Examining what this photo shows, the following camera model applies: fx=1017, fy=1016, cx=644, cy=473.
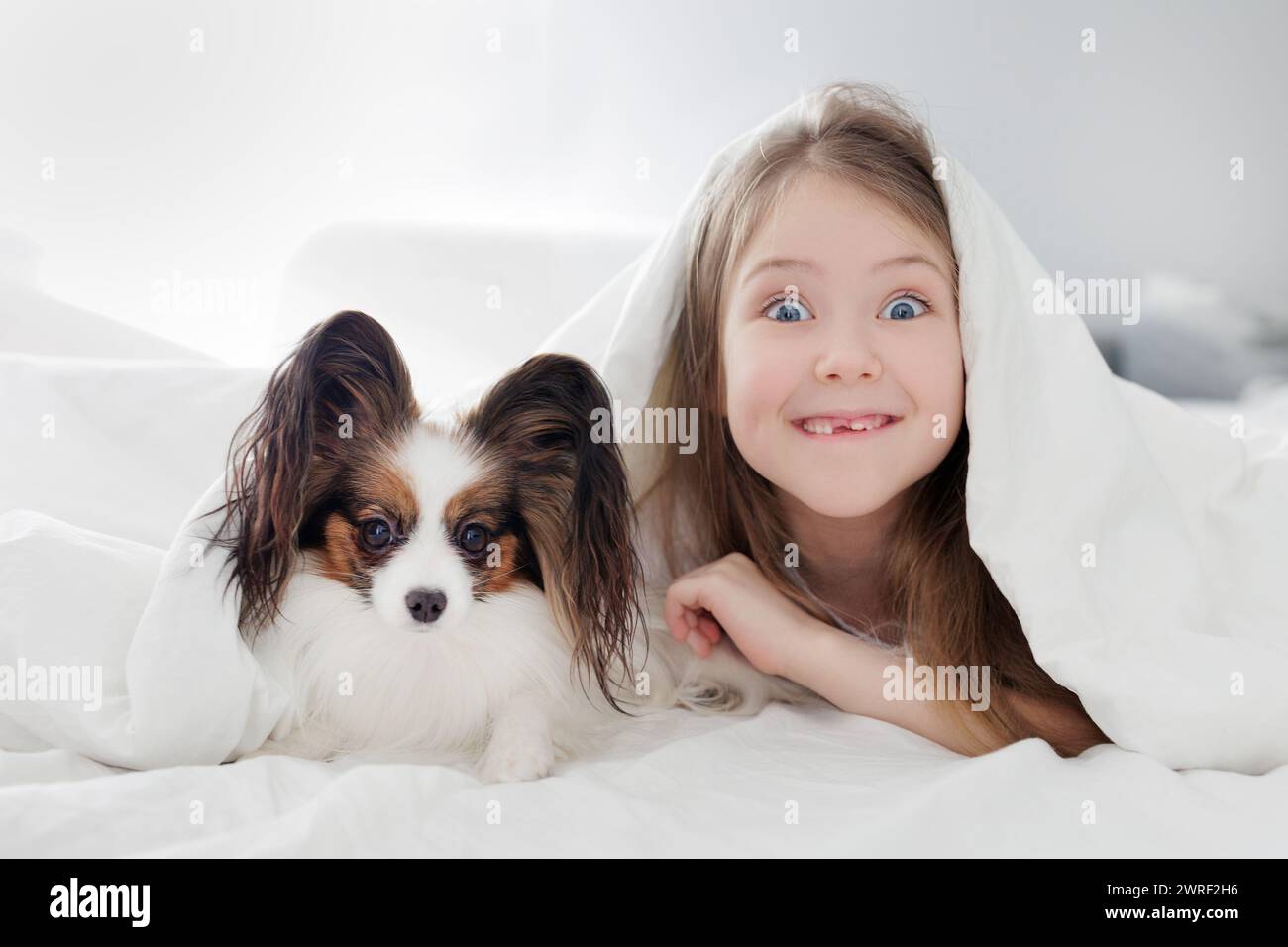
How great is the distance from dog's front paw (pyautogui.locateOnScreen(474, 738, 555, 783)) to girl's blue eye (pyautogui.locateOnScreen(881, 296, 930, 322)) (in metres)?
0.83

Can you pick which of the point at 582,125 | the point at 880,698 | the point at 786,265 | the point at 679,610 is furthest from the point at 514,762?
the point at 582,125

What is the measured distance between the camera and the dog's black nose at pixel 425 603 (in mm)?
1252

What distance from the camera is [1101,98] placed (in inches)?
155

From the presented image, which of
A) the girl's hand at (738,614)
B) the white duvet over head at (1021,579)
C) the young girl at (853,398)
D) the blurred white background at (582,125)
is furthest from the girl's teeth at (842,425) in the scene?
the blurred white background at (582,125)

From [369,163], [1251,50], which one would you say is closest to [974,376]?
[369,163]

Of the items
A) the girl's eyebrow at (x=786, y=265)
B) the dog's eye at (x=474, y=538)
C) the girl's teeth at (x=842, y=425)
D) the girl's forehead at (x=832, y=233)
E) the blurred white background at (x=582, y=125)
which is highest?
the blurred white background at (x=582, y=125)

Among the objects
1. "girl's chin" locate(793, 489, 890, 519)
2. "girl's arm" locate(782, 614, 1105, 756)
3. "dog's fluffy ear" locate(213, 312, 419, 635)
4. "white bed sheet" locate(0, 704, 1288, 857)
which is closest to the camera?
"white bed sheet" locate(0, 704, 1288, 857)

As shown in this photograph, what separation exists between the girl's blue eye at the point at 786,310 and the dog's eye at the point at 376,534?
27.1 inches

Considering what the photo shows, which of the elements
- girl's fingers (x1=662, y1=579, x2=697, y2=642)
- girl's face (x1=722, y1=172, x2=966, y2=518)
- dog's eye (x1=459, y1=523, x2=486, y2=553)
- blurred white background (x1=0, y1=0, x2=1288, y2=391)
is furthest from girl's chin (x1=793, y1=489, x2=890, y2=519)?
blurred white background (x1=0, y1=0, x2=1288, y2=391)

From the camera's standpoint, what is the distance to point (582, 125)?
4.12 metres

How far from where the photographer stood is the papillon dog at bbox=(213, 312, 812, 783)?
127cm

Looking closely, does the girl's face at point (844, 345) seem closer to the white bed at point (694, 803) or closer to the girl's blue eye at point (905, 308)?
the girl's blue eye at point (905, 308)

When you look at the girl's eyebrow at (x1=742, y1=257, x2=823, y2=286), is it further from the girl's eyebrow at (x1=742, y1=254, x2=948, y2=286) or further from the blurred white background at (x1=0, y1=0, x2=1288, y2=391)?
the blurred white background at (x1=0, y1=0, x2=1288, y2=391)

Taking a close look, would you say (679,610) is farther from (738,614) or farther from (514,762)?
(514,762)
